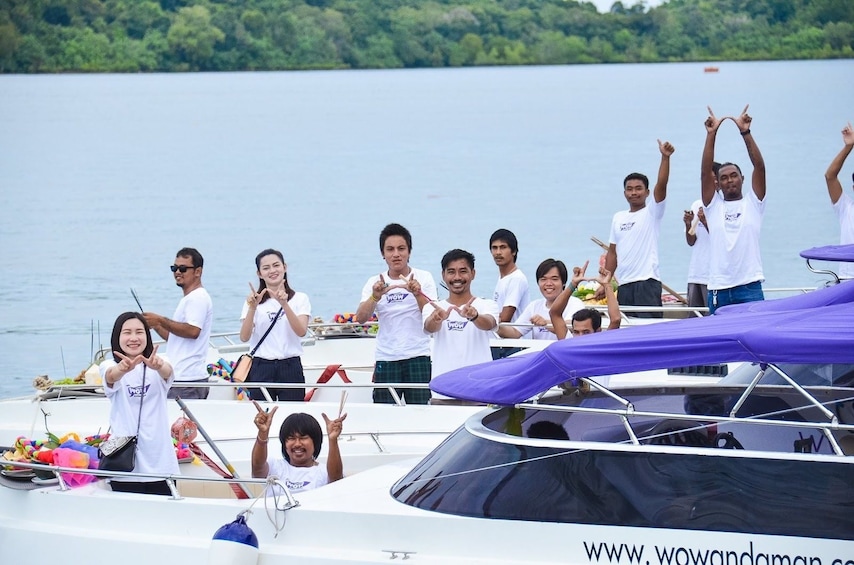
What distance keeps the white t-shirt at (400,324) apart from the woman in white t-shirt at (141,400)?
2.70 m

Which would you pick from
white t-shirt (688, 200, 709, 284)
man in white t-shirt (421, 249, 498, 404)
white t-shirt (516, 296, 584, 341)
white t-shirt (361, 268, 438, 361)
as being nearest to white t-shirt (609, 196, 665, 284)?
white t-shirt (688, 200, 709, 284)

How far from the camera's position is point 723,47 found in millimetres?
123750

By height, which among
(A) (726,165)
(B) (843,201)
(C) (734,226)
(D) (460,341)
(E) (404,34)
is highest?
(E) (404,34)

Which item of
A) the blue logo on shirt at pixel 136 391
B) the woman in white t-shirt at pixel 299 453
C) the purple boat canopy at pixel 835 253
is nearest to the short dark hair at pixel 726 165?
the purple boat canopy at pixel 835 253

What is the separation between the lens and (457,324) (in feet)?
31.7

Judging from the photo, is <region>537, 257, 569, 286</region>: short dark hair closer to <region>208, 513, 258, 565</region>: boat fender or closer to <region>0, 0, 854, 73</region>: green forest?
<region>208, 513, 258, 565</region>: boat fender

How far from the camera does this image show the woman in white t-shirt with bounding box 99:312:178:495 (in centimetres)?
772

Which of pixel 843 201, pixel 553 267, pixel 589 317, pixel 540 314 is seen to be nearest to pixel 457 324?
pixel 589 317

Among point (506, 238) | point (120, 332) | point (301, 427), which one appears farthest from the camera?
point (506, 238)

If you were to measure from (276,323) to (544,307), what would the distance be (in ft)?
6.86

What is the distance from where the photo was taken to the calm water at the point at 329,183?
33.8m

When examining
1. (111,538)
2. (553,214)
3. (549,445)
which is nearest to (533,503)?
(549,445)

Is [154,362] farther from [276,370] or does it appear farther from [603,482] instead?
[276,370]

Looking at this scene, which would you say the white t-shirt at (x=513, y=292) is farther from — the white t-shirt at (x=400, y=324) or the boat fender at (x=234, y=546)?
the boat fender at (x=234, y=546)
